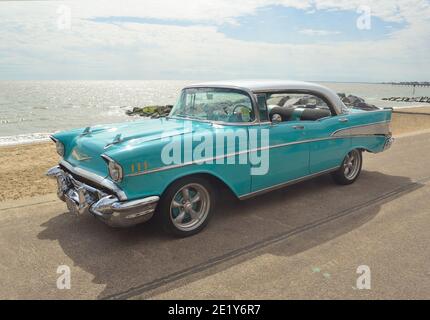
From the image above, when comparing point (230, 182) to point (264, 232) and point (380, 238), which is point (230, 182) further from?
point (380, 238)

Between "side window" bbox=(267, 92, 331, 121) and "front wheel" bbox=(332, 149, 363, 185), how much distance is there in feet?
2.92

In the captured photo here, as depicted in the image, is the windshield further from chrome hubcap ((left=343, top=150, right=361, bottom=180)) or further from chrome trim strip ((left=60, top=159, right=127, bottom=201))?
chrome hubcap ((left=343, top=150, right=361, bottom=180))

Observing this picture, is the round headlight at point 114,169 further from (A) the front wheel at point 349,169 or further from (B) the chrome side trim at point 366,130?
(A) the front wheel at point 349,169

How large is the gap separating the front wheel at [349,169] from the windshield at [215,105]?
2.07m

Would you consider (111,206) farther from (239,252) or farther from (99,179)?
(239,252)

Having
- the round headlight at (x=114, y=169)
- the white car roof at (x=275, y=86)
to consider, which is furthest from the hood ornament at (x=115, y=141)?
the white car roof at (x=275, y=86)

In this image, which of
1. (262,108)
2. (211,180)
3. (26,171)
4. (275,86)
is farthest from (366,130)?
(26,171)

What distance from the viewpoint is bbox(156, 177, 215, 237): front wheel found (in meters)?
3.48

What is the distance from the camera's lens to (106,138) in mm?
3795

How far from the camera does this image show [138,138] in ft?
11.7

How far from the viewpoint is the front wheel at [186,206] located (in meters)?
3.48

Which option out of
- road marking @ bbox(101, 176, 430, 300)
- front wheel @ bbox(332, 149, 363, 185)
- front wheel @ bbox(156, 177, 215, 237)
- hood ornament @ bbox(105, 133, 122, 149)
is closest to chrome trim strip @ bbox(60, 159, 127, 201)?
hood ornament @ bbox(105, 133, 122, 149)

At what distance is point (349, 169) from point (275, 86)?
2.13 metres

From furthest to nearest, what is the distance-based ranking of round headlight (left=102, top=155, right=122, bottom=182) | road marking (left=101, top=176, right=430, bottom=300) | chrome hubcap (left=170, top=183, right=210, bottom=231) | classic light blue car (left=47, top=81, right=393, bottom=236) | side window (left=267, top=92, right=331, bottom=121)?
side window (left=267, top=92, right=331, bottom=121) < chrome hubcap (left=170, top=183, right=210, bottom=231) < classic light blue car (left=47, top=81, right=393, bottom=236) < round headlight (left=102, top=155, right=122, bottom=182) < road marking (left=101, top=176, right=430, bottom=300)
